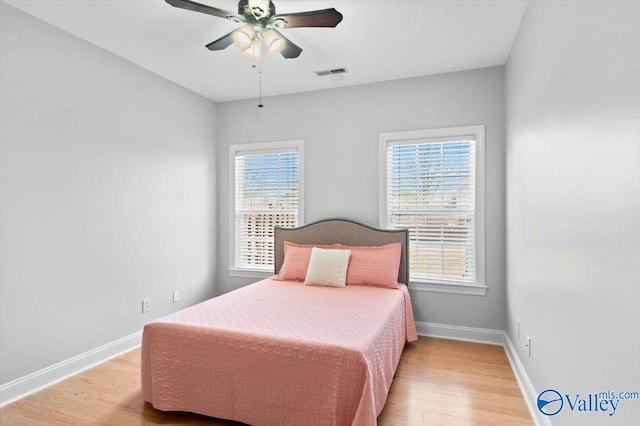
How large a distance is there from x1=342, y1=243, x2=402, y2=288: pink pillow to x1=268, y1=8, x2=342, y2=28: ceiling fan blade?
2.12 meters

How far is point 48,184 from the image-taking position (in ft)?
8.68

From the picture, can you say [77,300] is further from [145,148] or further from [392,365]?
[392,365]

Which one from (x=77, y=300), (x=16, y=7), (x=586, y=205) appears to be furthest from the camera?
(x=77, y=300)

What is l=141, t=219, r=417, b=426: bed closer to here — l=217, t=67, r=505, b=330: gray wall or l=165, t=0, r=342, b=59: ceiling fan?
l=217, t=67, r=505, b=330: gray wall

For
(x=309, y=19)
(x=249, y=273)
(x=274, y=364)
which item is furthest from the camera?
(x=249, y=273)

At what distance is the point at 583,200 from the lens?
1.40 metres

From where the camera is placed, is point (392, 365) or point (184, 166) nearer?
point (392, 365)

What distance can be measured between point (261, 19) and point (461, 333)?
10.9ft

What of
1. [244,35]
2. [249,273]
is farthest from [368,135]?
[249,273]

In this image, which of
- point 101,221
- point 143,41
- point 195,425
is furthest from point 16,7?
point 195,425

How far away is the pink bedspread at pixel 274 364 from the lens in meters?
1.82

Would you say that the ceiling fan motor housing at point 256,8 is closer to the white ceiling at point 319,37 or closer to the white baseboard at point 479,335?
the white ceiling at point 319,37

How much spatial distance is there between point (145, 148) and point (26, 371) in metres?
2.09

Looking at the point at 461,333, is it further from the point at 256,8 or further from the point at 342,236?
the point at 256,8
